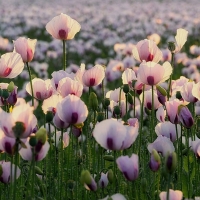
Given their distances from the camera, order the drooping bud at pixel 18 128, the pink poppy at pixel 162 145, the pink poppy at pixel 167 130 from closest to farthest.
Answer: the drooping bud at pixel 18 128 < the pink poppy at pixel 162 145 < the pink poppy at pixel 167 130

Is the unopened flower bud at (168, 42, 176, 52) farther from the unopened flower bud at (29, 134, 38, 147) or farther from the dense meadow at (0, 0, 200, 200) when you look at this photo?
the unopened flower bud at (29, 134, 38, 147)

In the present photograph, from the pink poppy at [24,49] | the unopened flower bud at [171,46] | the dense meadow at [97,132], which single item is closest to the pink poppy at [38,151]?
the dense meadow at [97,132]

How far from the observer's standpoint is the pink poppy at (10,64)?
8.33 feet

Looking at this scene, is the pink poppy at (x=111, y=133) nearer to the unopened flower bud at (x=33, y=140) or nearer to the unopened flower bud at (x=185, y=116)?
the unopened flower bud at (x=33, y=140)

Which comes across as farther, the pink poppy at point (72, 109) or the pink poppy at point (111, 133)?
the pink poppy at point (72, 109)

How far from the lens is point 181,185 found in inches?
96.6

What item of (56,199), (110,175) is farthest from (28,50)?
(110,175)

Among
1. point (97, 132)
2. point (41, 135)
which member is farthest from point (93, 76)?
point (41, 135)

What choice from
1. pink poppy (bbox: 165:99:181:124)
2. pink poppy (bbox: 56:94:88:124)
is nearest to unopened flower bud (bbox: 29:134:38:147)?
pink poppy (bbox: 56:94:88:124)

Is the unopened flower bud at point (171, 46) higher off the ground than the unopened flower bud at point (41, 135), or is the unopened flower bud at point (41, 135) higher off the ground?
the unopened flower bud at point (171, 46)

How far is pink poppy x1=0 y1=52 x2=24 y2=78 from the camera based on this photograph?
8.33ft

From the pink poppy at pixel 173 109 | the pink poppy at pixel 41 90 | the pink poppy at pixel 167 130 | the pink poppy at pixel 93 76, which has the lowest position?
the pink poppy at pixel 167 130

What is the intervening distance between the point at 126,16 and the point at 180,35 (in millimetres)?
11819

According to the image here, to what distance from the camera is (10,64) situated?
2557mm
